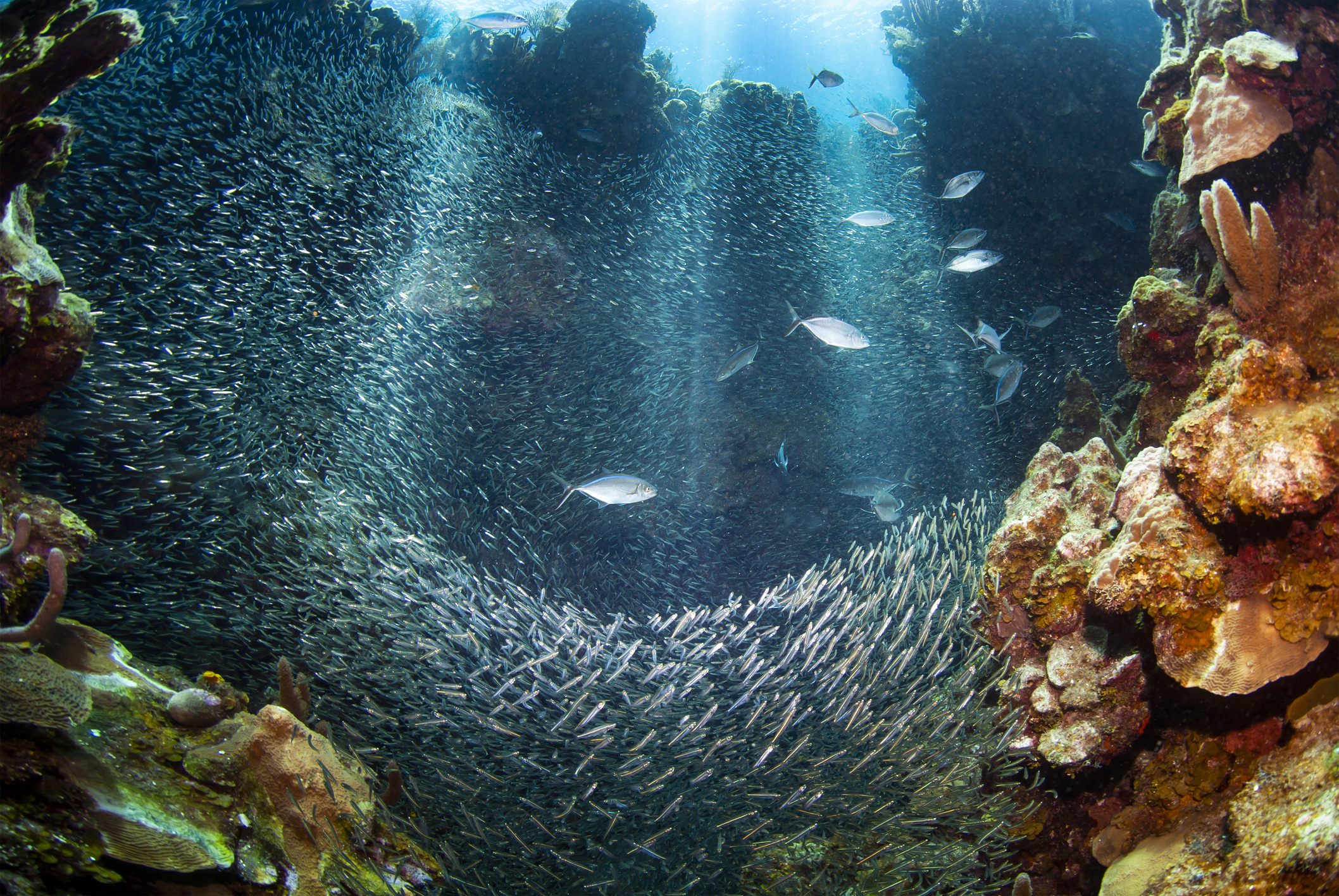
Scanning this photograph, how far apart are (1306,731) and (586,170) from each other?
969cm

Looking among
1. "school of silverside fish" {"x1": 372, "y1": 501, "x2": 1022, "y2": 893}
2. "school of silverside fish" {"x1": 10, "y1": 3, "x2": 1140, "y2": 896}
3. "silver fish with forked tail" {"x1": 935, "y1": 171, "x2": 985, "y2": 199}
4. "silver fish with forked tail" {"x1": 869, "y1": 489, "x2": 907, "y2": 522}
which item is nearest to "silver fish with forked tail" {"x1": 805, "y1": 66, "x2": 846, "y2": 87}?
"school of silverside fish" {"x1": 10, "y1": 3, "x2": 1140, "y2": 896}

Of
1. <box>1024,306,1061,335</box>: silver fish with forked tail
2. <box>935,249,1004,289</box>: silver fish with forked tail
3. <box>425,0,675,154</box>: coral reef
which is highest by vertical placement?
<box>425,0,675,154</box>: coral reef

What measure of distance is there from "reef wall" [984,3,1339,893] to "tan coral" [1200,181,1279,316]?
11 mm

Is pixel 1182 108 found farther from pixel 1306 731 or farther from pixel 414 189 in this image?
pixel 414 189

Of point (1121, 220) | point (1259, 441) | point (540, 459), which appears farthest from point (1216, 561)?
point (1121, 220)

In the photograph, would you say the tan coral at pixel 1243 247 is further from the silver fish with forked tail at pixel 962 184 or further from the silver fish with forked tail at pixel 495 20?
the silver fish with forked tail at pixel 495 20

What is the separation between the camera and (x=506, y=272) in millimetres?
7766

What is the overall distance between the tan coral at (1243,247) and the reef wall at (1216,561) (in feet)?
0.04

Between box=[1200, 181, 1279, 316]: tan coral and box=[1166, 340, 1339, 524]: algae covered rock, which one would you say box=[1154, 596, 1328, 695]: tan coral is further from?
box=[1200, 181, 1279, 316]: tan coral

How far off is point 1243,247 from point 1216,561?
1618 millimetres

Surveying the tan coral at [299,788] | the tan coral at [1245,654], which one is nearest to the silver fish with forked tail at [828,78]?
the tan coral at [1245,654]

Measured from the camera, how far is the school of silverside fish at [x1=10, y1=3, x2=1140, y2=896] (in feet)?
9.51

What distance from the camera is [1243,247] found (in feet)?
8.80

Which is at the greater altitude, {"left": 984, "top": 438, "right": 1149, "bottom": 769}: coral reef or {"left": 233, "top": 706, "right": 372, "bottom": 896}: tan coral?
{"left": 233, "top": 706, "right": 372, "bottom": 896}: tan coral
